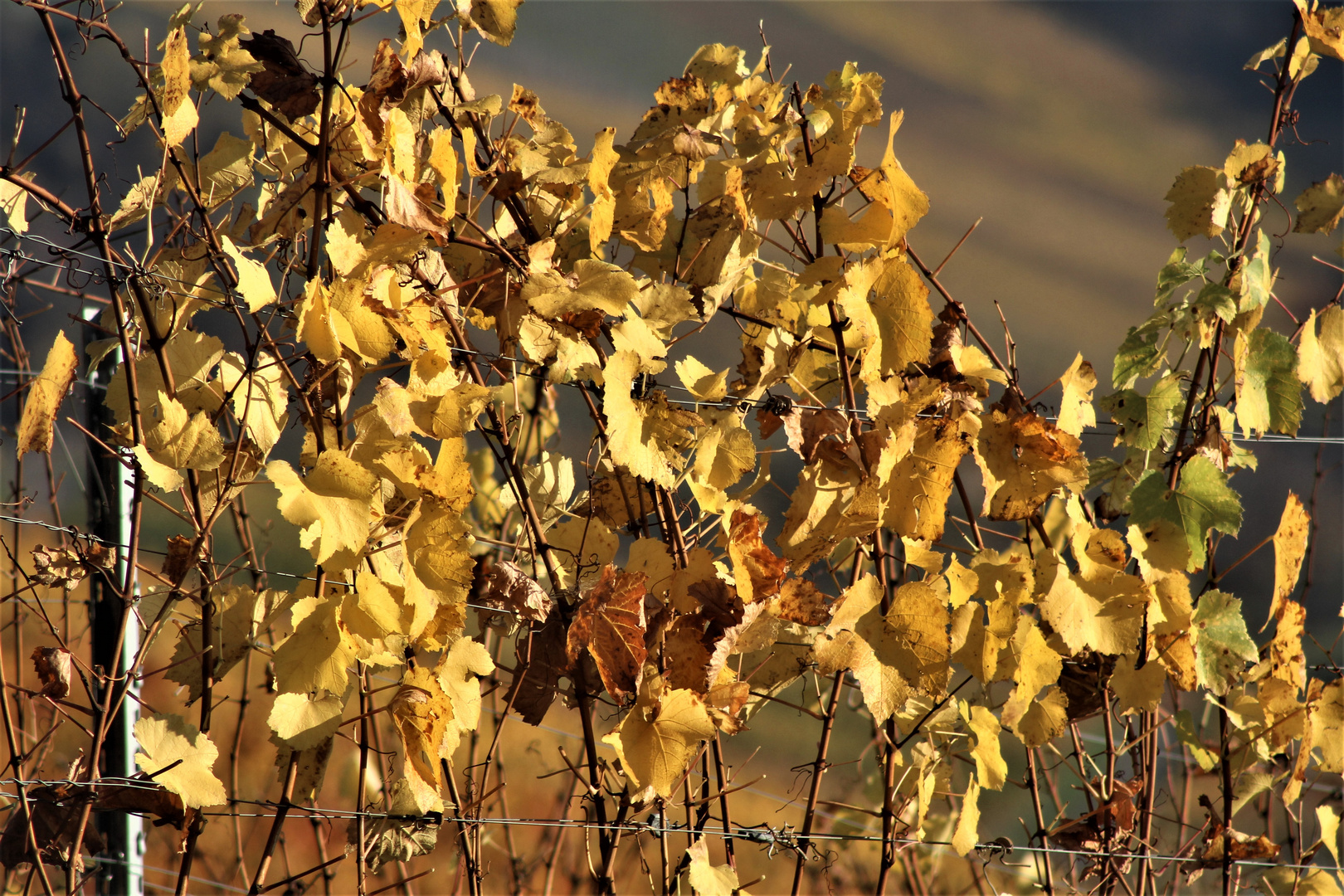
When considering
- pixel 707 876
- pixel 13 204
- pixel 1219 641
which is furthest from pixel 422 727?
pixel 1219 641

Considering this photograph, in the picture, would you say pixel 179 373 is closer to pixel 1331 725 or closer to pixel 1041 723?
pixel 1041 723

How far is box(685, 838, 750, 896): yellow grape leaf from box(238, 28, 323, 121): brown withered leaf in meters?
0.79

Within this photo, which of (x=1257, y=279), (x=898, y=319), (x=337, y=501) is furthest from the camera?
(x=1257, y=279)

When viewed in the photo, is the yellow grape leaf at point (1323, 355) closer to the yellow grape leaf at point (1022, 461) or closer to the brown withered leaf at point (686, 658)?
the yellow grape leaf at point (1022, 461)

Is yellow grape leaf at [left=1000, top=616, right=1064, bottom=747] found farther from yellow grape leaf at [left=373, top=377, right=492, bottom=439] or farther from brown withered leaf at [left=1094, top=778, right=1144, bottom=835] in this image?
yellow grape leaf at [left=373, top=377, right=492, bottom=439]

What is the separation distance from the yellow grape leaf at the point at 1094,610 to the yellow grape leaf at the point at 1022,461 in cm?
8

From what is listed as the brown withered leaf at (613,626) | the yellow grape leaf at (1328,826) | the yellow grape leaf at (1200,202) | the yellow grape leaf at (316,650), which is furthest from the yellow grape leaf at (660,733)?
the yellow grape leaf at (1328,826)

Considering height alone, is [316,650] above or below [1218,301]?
below

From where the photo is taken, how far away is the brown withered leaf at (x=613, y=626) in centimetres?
93

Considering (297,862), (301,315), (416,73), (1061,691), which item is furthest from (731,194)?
(297,862)

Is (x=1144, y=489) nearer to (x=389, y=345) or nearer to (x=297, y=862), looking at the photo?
(x=389, y=345)

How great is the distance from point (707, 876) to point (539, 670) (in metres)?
0.26

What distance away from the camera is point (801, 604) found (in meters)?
1.01

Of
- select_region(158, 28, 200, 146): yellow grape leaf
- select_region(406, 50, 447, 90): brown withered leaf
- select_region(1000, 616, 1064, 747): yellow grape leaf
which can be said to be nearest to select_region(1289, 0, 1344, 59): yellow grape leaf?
select_region(1000, 616, 1064, 747): yellow grape leaf
